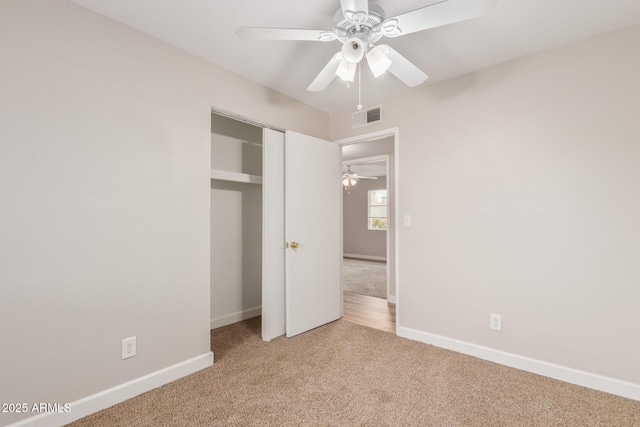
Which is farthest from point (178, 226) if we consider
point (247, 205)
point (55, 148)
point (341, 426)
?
point (341, 426)

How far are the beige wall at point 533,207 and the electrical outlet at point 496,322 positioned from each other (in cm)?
4

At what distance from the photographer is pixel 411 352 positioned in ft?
8.32

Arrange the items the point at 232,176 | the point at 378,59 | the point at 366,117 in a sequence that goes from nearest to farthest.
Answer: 1. the point at 378,59
2. the point at 232,176
3. the point at 366,117

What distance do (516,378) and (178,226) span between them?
2.74m

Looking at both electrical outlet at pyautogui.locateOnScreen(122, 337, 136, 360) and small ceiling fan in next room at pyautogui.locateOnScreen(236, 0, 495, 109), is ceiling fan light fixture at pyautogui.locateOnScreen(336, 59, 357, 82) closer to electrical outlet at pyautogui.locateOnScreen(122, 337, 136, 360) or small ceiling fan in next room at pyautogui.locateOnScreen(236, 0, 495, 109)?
small ceiling fan in next room at pyautogui.locateOnScreen(236, 0, 495, 109)

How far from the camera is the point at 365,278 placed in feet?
18.9

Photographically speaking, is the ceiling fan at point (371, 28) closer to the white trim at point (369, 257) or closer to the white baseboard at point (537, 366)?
the white baseboard at point (537, 366)

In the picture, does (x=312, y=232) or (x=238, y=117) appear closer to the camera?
(x=238, y=117)

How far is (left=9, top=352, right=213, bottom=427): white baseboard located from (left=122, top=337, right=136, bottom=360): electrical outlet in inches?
6.9

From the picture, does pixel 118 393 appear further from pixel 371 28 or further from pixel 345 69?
pixel 371 28

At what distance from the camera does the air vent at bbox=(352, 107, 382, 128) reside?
315 centimetres

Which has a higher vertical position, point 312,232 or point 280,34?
point 280,34

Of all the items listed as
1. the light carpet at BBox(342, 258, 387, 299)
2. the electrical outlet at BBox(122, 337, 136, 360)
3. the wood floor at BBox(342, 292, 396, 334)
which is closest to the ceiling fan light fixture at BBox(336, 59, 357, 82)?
the electrical outlet at BBox(122, 337, 136, 360)

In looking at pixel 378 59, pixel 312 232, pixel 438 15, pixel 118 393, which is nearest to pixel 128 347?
pixel 118 393
